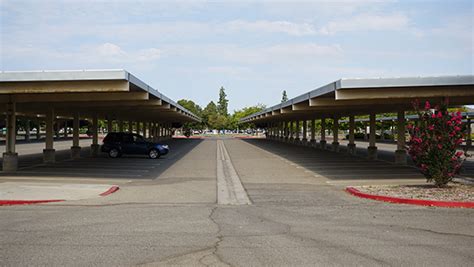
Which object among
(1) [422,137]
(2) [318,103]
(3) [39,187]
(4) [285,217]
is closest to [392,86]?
(1) [422,137]

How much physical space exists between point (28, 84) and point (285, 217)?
13.9 metres

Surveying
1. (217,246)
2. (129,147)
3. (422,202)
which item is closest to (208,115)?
(129,147)

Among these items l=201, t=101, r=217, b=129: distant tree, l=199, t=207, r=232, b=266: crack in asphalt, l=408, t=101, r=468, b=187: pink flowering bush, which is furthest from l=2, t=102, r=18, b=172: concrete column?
l=201, t=101, r=217, b=129: distant tree

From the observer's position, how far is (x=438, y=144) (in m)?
15.3

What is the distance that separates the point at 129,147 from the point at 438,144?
22778mm

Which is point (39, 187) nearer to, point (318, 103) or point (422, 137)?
point (422, 137)

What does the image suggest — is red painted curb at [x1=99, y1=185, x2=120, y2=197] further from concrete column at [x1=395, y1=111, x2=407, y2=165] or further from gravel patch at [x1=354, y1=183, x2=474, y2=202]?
concrete column at [x1=395, y1=111, x2=407, y2=165]

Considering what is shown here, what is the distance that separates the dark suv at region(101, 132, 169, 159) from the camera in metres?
33.0

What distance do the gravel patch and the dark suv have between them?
19258mm

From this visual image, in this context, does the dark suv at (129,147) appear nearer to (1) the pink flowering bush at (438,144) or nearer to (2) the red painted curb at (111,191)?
(2) the red painted curb at (111,191)

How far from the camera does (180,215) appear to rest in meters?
11.4

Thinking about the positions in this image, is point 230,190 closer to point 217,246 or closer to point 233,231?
point 233,231

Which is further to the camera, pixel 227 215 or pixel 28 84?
pixel 28 84

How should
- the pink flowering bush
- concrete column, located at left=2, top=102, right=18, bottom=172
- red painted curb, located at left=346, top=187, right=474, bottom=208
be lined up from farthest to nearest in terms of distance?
concrete column, located at left=2, top=102, right=18, bottom=172, the pink flowering bush, red painted curb, located at left=346, top=187, right=474, bottom=208
